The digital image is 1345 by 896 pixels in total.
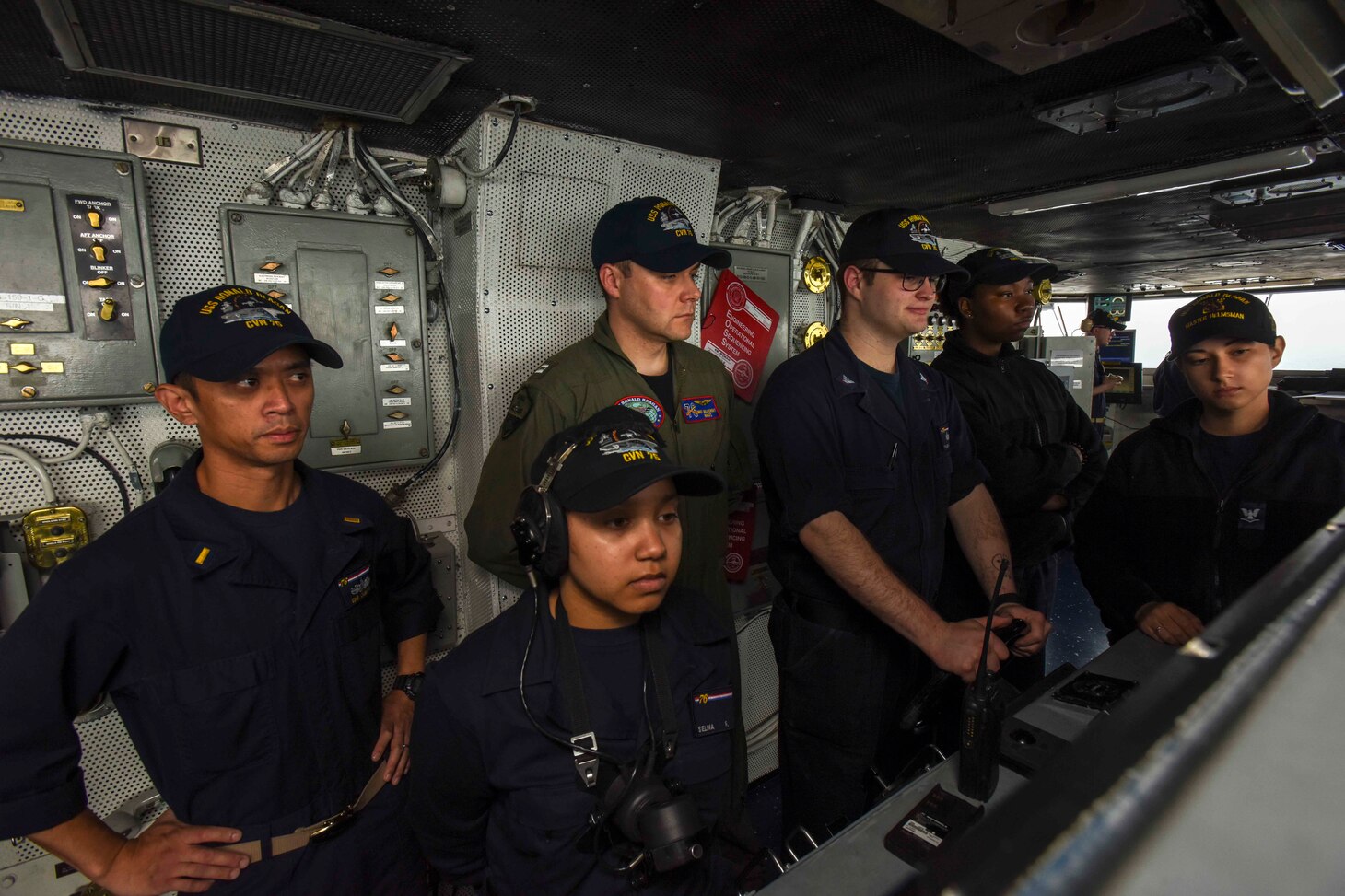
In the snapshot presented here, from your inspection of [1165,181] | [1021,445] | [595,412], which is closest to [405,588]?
[595,412]

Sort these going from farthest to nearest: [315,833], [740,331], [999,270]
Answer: [740,331] < [999,270] < [315,833]

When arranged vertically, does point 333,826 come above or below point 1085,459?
below

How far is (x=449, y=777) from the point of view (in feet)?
4.14

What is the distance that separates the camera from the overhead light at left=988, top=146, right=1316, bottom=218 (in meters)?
2.61

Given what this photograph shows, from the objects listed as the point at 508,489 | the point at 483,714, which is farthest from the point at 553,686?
the point at 508,489

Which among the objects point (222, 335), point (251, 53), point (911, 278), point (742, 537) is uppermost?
point (251, 53)

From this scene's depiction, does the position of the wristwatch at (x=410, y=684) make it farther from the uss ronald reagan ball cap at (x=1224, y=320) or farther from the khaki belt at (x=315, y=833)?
the uss ronald reagan ball cap at (x=1224, y=320)


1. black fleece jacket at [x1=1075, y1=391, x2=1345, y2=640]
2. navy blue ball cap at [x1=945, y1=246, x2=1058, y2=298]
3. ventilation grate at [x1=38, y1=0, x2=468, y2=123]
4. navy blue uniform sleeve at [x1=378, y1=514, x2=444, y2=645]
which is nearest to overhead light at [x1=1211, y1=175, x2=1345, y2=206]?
navy blue ball cap at [x1=945, y1=246, x2=1058, y2=298]

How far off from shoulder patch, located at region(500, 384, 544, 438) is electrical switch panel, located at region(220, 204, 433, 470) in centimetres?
48

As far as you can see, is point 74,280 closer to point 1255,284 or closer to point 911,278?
point 911,278

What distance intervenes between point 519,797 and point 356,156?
2083mm

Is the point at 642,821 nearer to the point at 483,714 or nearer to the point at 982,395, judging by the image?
the point at 483,714

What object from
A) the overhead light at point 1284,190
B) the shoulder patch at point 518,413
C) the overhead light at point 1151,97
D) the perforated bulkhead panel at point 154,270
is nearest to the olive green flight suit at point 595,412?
the shoulder patch at point 518,413

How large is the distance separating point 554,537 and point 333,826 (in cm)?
103
